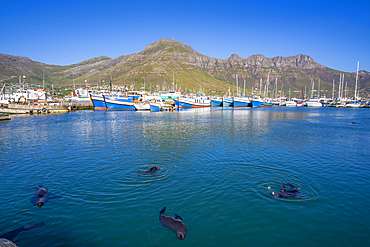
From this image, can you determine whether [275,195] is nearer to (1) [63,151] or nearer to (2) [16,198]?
(2) [16,198]

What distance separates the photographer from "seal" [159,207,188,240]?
7.28m

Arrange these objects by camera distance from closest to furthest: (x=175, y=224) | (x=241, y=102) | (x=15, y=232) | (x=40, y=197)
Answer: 1. (x=15, y=232)
2. (x=175, y=224)
3. (x=40, y=197)
4. (x=241, y=102)

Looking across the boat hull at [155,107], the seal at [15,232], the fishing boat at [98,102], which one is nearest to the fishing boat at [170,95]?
the boat hull at [155,107]

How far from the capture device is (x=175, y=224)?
7754mm

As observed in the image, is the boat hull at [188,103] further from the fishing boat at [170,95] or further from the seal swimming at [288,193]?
the seal swimming at [288,193]

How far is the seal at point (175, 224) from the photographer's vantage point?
23.9 ft

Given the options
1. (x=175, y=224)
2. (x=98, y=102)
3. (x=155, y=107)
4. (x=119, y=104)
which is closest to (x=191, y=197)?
(x=175, y=224)

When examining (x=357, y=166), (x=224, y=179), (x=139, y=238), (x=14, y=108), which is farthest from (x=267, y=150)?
(x=14, y=108)

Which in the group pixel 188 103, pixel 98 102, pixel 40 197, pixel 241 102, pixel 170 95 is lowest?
pixel 40 197

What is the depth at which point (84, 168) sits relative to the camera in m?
14.3

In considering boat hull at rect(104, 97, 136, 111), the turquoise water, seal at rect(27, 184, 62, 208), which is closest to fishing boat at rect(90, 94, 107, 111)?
boat hull at rect(104, 97, 136, 111)

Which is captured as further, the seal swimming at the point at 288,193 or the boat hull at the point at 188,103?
the boat hull at the point at 188,103

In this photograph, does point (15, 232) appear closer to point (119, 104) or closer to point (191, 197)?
point (191, 197)

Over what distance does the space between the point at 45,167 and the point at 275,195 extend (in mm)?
15201
